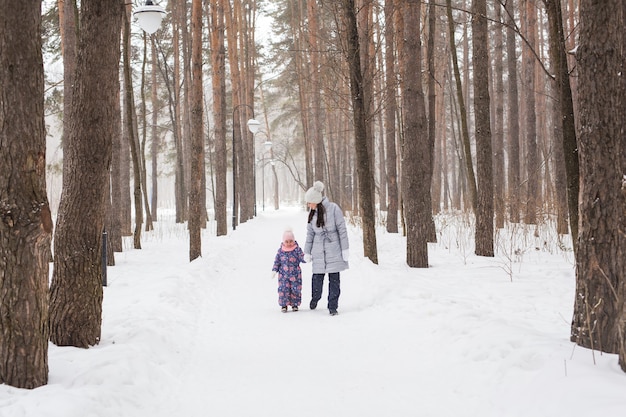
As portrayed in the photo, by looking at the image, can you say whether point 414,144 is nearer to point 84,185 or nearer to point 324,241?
point 324,241

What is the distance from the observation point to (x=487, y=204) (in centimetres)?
891

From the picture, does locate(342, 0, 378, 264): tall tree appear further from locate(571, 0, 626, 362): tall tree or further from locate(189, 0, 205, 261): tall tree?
locate(571, 0, 626, 362): tall tree

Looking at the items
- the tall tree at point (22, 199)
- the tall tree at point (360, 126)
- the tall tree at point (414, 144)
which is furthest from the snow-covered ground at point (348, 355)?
the tall tree at point (360, 126)

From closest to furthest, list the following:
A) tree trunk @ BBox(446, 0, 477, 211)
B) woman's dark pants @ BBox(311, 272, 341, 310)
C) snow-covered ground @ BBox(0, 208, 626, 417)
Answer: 1. snow-covered ground @ BBox(0, 208, 626, 417)
2. woman's dark pants @ BBox(311, 272, 341, 310)
3. tree trunk @ BBox(446, 0, 477, 211)

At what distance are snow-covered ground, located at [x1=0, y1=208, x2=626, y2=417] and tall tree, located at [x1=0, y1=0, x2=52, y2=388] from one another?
1.13 ft

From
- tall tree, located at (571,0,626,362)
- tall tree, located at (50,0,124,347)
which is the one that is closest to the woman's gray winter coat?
tall tree, located at (50,0,124,347)

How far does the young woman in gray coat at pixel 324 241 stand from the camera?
20.7 ft

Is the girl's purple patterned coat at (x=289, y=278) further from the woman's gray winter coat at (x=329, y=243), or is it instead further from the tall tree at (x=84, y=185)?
the tall tree at (x=84, y=185)

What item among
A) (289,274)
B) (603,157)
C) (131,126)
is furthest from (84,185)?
(131,126)

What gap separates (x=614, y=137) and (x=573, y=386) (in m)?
Answer: 1.84

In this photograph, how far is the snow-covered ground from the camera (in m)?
3.06

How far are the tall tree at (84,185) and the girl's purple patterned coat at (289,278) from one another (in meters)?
2.83

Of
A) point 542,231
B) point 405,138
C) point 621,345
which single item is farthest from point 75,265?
point 542,231

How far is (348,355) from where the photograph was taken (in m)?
4.41
